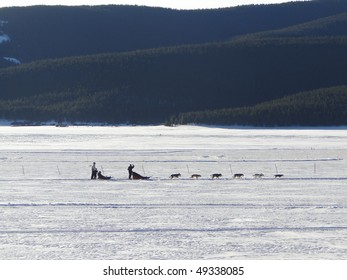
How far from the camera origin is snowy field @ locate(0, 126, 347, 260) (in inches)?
862

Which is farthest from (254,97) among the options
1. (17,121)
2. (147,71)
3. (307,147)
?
(307,147)

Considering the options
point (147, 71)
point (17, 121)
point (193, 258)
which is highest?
point (147, 71)

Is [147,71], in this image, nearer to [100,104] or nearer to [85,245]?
[100,104]

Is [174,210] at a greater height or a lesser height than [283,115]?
lesser

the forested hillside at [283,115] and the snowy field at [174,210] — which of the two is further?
the forested hillside at [283,115]

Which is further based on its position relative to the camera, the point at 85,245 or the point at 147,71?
the point at 147,71

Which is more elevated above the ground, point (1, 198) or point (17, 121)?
point (17, 121)

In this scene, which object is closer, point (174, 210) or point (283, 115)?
point (174, 210)

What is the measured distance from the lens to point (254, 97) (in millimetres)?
189000

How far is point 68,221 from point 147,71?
174 meters

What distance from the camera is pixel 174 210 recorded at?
28234mm

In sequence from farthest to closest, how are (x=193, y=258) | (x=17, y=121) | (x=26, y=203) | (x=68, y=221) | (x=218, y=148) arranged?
1. (x=17, y=121)
2. (x=218, y=148)
3. (x=26, y=203)
4. (x=68, y=221)
5. (x=193, y=258)

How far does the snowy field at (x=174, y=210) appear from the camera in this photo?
71.9 feet

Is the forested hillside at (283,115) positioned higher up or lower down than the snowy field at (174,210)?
higher up
